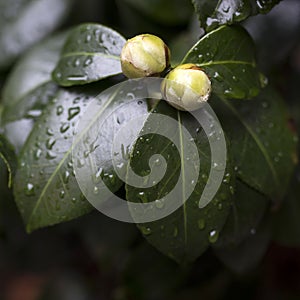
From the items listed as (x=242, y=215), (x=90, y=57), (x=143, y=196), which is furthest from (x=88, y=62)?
(x=242, y=215)

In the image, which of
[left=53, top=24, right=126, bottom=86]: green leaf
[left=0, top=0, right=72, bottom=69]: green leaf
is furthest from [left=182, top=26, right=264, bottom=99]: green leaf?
[left=0, top=0, right=72, bottom=69]: green leaf

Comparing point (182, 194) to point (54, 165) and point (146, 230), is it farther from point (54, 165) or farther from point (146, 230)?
point (54, 165)

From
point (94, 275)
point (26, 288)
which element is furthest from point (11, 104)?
point (26, 288)

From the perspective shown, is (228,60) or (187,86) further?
(228,60)

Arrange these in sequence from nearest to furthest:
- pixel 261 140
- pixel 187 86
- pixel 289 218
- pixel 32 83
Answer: pixel 187 86 < pixel 261 140 < pixel 32 83 < pixel 289 218

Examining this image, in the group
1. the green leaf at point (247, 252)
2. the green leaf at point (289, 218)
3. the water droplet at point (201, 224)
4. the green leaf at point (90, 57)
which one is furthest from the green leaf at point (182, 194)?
the green leaf at point (289, 218)
